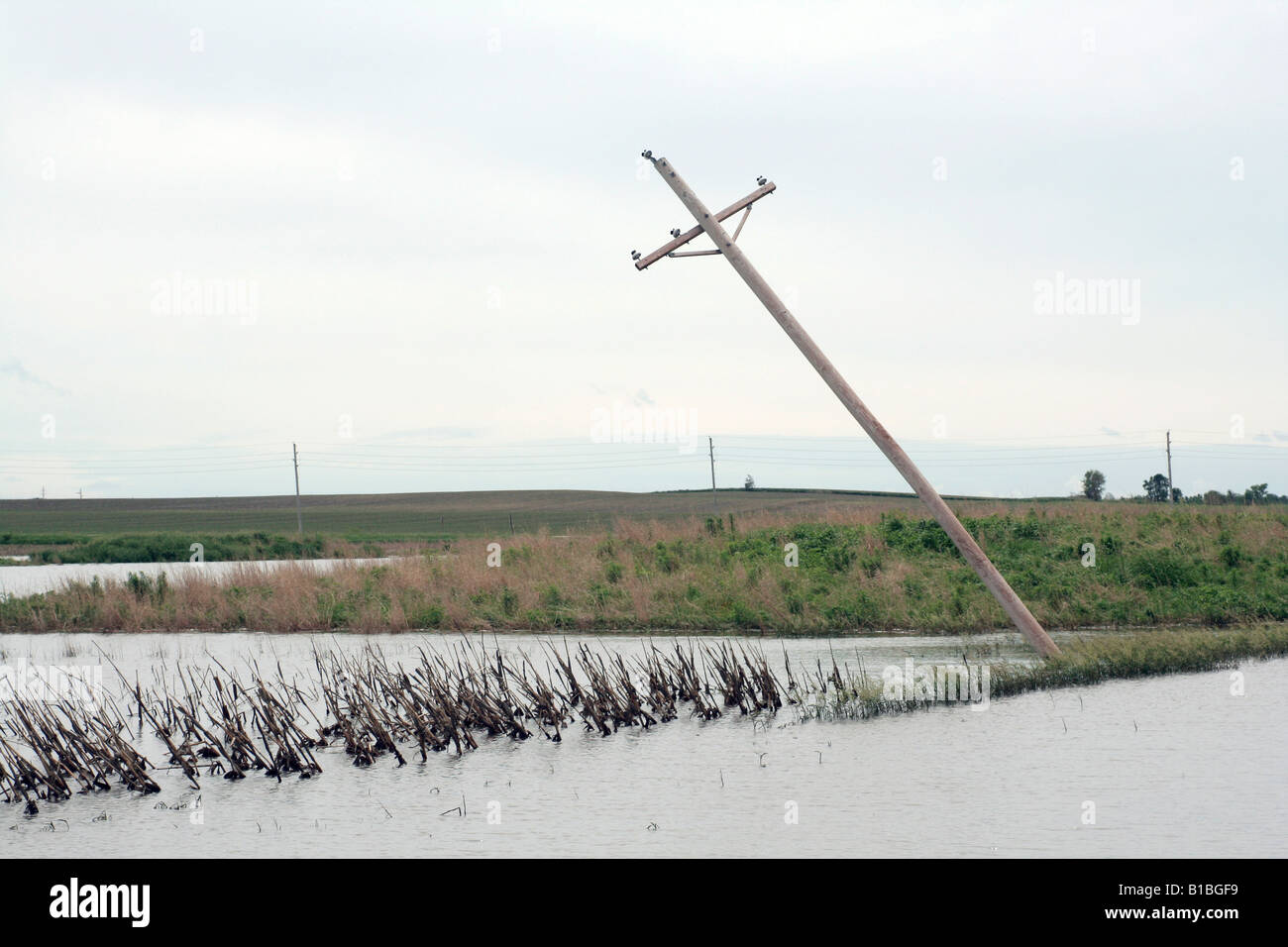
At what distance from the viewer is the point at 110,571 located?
138 ft

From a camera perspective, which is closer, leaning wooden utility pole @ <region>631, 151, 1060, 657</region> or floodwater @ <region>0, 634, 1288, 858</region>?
floodwater @ <region>0, 634, 1288, 858</region>

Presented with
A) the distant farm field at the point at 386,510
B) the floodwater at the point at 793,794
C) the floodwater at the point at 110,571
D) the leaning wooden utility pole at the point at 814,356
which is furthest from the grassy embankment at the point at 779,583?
the distant farm field at the point at 386,510

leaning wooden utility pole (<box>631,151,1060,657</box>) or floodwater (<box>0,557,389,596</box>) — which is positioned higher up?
leaning wooden utility pole (<box>631,151,1060,657</box>)

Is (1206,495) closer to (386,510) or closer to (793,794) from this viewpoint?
(793,794)

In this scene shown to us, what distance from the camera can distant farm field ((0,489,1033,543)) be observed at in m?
95.9

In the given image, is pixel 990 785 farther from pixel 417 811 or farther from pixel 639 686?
pixel 639 686

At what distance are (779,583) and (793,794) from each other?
1347 cm

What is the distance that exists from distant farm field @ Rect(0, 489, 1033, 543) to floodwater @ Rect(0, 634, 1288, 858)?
240 feet

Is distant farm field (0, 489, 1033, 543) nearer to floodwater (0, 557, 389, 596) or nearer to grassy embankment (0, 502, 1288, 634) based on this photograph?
floodwater (0, 557, 389, 596)

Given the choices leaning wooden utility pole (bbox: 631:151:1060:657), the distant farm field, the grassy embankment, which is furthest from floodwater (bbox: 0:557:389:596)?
the distant farm field
